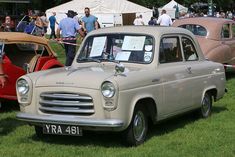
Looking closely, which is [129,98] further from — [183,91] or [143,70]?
[183,91]

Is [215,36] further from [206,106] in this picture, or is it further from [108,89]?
[108,89]

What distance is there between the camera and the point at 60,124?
6.81 m

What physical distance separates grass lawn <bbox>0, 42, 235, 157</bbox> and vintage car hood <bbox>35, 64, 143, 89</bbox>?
863 millimetres

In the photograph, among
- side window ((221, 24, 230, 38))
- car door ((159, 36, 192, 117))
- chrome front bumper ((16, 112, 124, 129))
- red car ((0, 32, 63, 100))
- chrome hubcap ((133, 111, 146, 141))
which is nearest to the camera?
chrome front bumper ((16, 112, 124, 129))

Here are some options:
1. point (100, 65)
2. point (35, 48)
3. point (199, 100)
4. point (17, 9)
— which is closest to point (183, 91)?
point (199, 100)

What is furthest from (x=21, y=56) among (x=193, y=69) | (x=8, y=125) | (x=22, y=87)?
(x=193, y=69)

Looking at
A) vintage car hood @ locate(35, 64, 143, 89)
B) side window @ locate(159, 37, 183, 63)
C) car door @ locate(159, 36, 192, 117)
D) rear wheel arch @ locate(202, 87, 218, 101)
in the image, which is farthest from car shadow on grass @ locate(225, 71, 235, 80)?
vintage car hood @ locate(35, 64, 143, 89)

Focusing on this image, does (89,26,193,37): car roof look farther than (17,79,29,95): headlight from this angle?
Yes

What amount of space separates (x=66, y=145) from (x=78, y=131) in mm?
567

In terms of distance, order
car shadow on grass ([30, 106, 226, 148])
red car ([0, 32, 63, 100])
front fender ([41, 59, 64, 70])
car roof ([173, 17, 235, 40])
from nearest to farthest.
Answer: car shadow on grass ([30, 106, 226, 148])
red car ([0, 32, 63, 100])
front fender ([41, 59, 64, 70])
car roof ([173, 17, 235, 40])

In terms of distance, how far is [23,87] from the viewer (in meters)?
7.19

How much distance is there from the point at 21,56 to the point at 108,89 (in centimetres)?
450

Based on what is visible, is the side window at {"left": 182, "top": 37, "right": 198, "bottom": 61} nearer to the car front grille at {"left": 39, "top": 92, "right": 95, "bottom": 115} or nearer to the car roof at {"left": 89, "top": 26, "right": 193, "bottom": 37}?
the car roof at {"left": 89, "top": 26, "right": 193, "bottom": 37}

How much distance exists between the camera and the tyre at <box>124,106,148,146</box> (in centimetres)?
693
